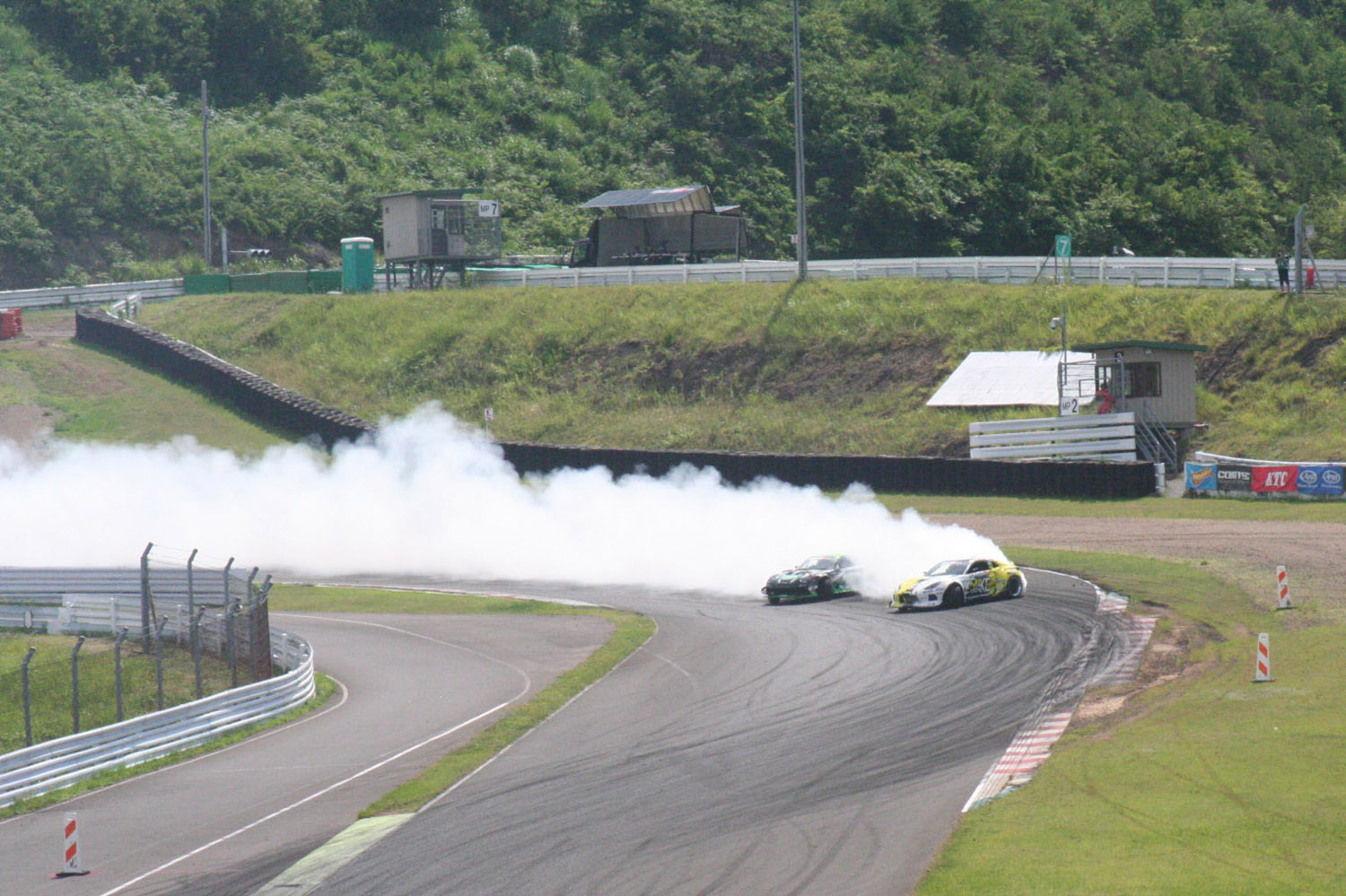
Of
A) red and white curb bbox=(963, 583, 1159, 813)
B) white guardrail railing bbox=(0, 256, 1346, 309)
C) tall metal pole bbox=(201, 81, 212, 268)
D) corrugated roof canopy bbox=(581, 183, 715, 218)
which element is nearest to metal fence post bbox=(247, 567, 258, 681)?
red and white curb bbox=(963, 583, 1159, 813)

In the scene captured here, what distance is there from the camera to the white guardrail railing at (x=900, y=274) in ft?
183

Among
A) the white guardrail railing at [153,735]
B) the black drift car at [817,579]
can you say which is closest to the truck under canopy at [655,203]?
the black drift car at [817,579]

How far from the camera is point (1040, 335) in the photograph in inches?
2189

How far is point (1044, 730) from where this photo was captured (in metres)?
20.6

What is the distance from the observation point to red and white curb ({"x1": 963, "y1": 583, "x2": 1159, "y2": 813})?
17984mm

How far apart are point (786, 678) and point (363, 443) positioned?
32564mm

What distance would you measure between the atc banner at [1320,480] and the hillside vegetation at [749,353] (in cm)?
343

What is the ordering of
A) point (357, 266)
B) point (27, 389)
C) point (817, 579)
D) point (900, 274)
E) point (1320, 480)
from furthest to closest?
point (357, 266), point (900, 274), point (27, 389), point (1320, 480), point (817, 579)

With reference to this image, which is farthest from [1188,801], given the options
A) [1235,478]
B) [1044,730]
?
[1235,478]

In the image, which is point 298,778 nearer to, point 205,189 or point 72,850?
point 72,850

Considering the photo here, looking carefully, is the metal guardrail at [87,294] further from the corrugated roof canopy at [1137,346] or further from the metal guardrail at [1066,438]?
A: the corrugated roof canopy at [1137,346]

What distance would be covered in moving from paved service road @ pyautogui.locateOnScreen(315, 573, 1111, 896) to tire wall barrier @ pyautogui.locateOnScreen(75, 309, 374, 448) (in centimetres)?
3064

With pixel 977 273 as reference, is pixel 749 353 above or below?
below

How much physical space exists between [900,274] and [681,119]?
145 ft
